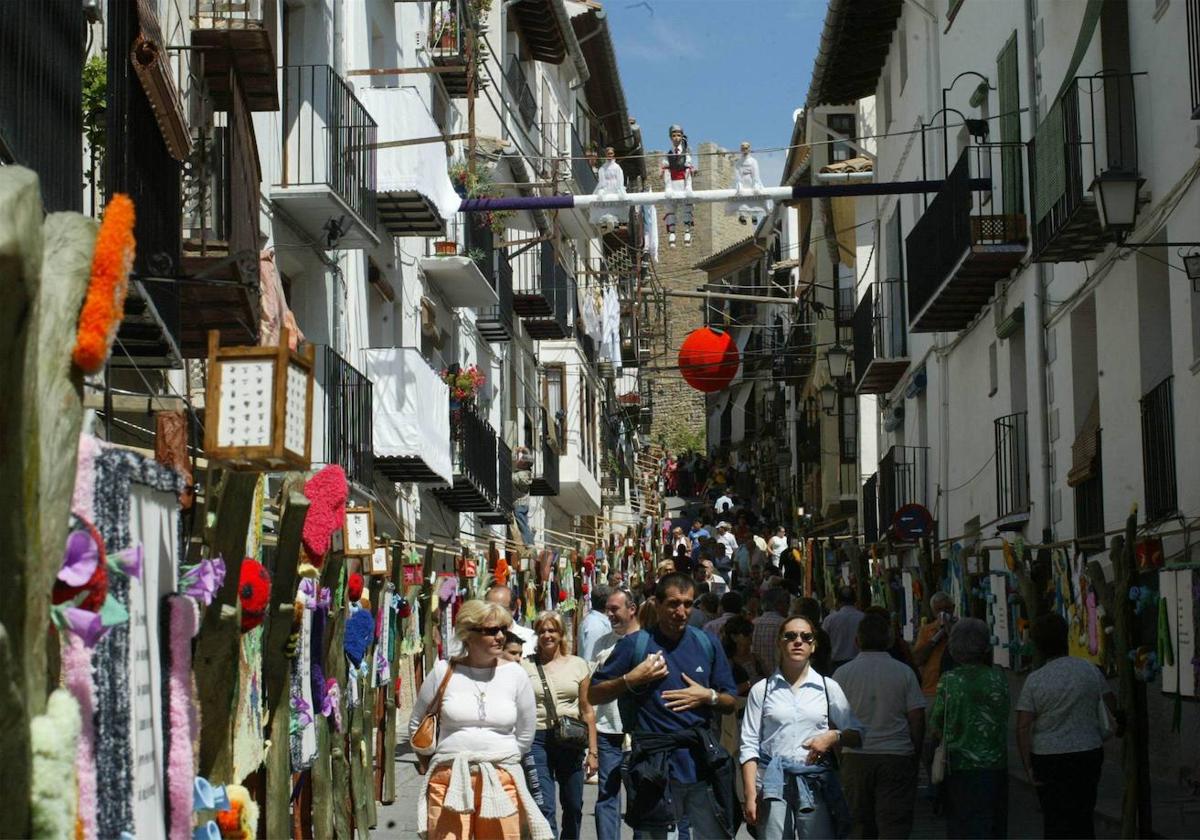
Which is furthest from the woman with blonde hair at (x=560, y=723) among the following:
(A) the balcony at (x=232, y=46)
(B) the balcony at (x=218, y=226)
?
(A) the balcony at (x=232, y=46)

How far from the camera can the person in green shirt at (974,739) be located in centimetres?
1077

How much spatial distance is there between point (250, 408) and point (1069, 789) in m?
5.42

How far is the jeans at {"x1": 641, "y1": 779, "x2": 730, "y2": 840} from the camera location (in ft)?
32.2

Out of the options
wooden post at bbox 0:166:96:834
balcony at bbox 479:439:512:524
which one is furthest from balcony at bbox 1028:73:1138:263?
balcony at bbox 479:439:512:524

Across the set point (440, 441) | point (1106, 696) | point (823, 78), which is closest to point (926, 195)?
point (823, 78)

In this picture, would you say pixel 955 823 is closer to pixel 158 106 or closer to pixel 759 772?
pixel 759 772

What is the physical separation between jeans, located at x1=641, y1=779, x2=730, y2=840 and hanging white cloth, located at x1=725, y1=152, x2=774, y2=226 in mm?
13398

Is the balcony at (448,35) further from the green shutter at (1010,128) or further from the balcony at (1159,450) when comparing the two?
the balcony at (1159,450)

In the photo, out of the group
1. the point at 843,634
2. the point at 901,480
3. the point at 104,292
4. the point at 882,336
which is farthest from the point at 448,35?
the point at 104,292

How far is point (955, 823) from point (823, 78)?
856 inches

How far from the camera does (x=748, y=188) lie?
74.8ft

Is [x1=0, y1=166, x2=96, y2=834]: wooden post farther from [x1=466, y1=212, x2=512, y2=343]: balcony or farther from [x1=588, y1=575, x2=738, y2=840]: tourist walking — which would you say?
[x1=466, y1=212, x2=512, y2=343]: balcony

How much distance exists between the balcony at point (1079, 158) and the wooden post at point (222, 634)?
958cm

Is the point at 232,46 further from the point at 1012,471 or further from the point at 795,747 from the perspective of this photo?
the point at 1012,471
